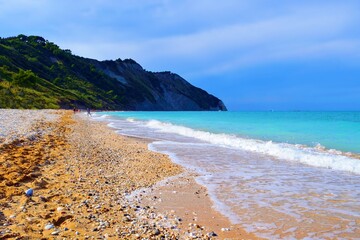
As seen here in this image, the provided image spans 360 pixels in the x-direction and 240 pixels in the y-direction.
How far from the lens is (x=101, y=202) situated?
703 cm

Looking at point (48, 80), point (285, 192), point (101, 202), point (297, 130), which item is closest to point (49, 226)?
point (101, 202)

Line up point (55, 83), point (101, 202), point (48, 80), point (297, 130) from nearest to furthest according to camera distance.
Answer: point (101, 202) → point (297, 130) → point (55, 83) → point (48, 80)

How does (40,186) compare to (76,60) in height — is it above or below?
below

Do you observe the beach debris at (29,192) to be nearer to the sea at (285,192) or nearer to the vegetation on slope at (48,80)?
the sea at (285,192)

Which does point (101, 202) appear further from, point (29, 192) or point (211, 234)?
point (211, 234)

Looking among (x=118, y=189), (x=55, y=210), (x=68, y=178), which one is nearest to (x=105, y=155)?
(x=68, y=178)

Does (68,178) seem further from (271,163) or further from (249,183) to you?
(271,163)

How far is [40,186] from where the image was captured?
26.4ft

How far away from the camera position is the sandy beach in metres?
5.43

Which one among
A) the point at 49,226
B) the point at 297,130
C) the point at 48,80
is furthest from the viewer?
the point at 48,80

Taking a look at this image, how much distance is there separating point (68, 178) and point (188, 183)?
344cm

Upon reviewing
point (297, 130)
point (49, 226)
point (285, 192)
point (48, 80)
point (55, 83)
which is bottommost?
point (49, 226)

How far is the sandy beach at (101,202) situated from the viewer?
543 centimetres

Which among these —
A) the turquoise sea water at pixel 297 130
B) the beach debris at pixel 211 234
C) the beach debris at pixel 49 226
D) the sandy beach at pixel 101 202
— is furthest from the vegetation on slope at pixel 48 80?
the beach debris at pixel 211 234
